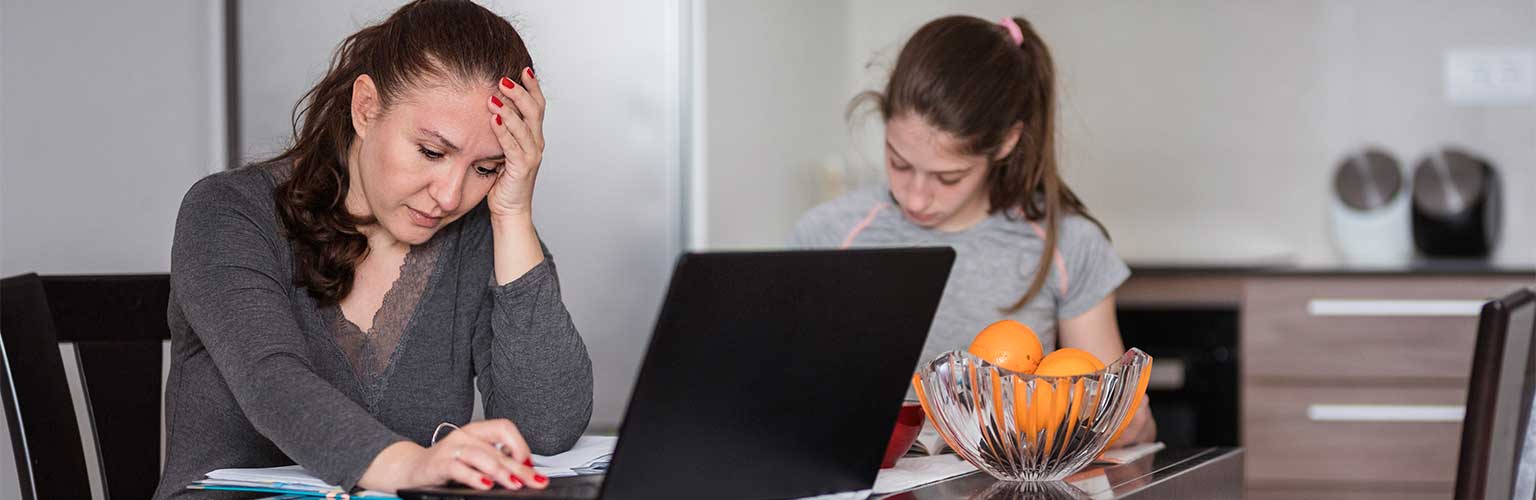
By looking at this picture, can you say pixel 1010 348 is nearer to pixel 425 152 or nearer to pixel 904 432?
pixel 904 432

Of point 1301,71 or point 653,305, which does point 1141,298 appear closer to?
point 1301,71

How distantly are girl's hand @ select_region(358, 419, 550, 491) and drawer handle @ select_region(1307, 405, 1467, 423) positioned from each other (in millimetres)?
2400

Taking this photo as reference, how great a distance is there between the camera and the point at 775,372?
985mm

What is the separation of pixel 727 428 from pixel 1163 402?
2.23 m

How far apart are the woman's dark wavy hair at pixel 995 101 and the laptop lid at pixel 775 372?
0.65 metres

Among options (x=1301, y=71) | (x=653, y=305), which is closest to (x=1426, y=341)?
(x=1301, y=71)

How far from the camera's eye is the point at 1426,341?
9.59 feet

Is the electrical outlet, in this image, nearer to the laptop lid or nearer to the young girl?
the young girl

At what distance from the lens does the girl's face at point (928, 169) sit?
5.54 feet

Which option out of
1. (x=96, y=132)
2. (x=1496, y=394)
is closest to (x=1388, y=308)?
(x=1496, y=394)

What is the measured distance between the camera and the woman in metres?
1.22

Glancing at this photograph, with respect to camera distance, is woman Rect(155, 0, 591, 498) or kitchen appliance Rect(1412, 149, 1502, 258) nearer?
woman Rect(155, 0, 591, 498)

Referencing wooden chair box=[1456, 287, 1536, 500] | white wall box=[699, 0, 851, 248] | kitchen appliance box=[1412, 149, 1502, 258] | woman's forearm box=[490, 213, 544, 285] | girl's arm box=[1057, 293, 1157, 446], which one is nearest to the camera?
wooden chair box=[1456, 287, 1536, 500]

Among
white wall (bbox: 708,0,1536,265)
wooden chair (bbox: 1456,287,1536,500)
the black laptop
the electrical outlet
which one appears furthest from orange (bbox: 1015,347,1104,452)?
the electrical outlet
